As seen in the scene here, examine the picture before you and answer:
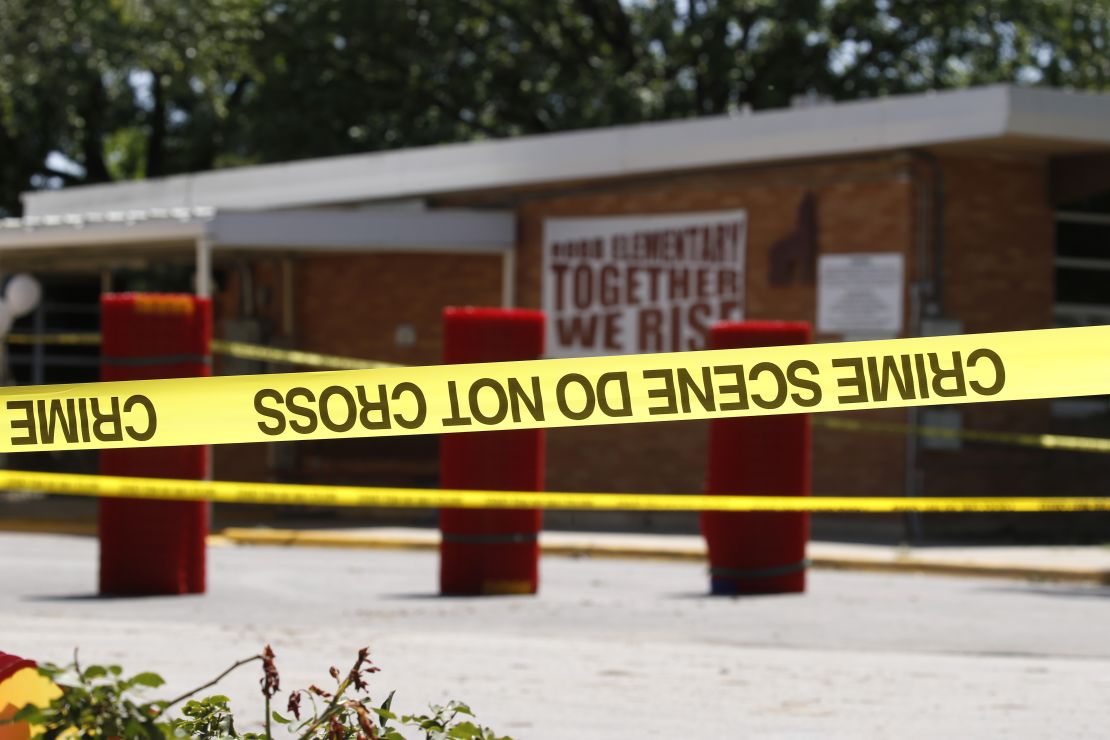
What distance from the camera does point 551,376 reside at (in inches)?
229

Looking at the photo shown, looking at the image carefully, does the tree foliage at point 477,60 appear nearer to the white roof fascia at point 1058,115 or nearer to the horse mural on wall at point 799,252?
the horse mural on wall at point 799,252

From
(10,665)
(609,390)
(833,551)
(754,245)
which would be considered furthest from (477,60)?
(10,665)

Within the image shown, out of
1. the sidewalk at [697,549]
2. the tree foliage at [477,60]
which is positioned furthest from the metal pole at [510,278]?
the tree foliage at [477,60]

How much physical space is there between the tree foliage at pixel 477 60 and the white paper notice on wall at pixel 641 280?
11.8 metres

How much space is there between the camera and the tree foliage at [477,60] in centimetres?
3203

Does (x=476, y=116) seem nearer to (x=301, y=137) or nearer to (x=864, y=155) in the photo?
(x=301, y=137)

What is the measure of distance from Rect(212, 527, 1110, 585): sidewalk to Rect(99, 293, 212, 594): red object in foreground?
5695 millimetres

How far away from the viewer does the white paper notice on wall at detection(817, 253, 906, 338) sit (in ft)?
57.9

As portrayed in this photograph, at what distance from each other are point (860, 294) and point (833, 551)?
2.98 meters

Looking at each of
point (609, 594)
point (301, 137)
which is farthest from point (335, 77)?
point (609, 594)

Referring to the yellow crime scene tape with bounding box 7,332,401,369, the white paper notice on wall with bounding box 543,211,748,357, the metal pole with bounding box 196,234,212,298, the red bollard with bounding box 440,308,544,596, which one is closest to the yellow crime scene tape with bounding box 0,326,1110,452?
the red bollard with bounding box 440,308,544,596

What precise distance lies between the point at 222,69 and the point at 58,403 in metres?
31.7

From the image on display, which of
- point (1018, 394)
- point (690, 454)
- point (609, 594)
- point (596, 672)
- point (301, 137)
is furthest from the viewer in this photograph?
point (301, 137)

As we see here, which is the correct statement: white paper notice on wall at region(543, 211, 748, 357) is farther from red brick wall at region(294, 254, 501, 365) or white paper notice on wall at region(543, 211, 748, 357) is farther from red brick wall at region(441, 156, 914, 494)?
red brick wall at region(294, 254, 501, 365)
